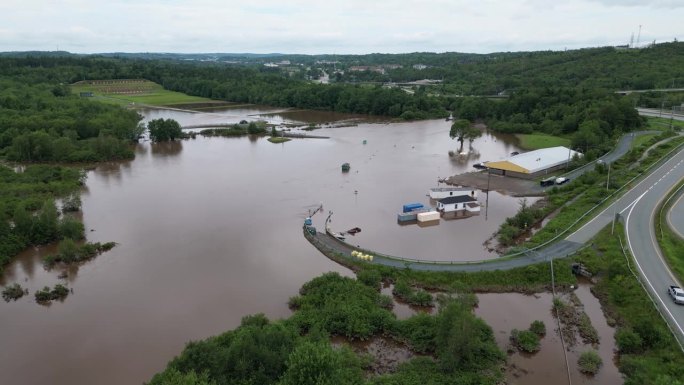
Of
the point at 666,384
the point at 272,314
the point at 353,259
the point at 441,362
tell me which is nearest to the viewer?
the point at 666,384

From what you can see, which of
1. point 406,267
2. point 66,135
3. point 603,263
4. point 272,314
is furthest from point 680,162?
point 66,135

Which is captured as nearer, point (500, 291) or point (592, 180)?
point (500, 291)

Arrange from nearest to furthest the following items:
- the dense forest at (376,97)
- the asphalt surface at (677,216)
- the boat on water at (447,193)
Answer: the asphalt surface at (677,216)
the boat on water at (447,193)
the dense forest at (376,97)

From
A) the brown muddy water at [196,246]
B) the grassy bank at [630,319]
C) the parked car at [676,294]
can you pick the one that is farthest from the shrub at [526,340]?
the brown muddy water at [196,246]

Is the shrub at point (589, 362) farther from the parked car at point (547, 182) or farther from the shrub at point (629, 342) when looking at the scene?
the parked car at point (547, 182)

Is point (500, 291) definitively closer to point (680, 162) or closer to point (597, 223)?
point (597, 223)

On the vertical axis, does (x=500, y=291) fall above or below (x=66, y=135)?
below
